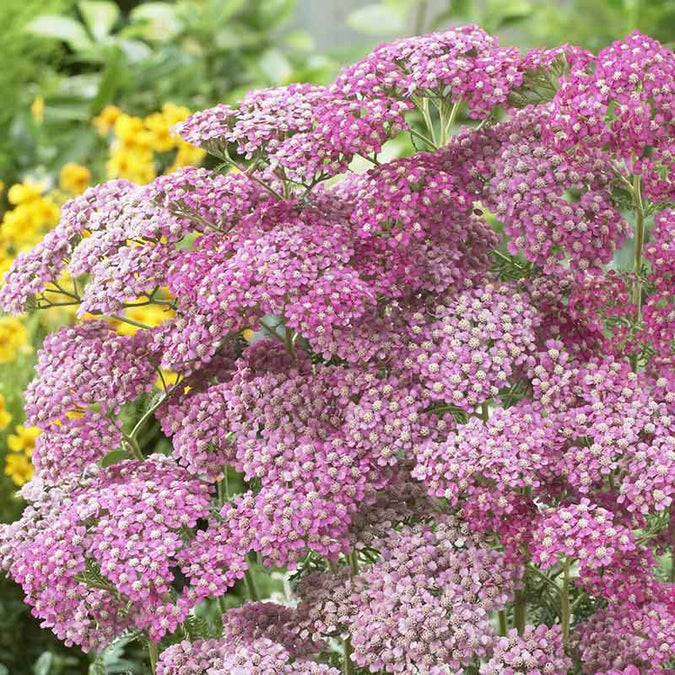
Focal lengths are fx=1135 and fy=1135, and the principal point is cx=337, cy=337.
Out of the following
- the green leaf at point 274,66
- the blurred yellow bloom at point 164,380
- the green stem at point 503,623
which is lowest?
the green stem at point 503,623

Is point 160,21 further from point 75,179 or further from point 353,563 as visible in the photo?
point 353,563

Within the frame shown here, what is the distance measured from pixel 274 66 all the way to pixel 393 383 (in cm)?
326

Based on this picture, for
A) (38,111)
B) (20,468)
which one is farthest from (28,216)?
(38,111)

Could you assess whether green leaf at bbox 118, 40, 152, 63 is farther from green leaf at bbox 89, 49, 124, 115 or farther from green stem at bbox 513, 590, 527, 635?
green stem at bbox 513, 590, 527, 635

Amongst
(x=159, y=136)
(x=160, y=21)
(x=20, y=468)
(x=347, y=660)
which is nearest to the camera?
(x=347, y=660)

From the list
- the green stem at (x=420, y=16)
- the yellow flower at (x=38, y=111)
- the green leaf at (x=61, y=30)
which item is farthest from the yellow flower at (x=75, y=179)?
the green stem at (x=420, y=16)

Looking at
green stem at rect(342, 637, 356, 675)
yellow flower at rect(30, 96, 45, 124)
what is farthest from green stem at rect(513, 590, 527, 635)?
yellow flower at rect(30, 96, 45, 124)

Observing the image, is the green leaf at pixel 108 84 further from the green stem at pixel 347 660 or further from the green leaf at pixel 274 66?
the green stem at pixel 347 660

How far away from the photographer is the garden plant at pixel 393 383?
1.01 metres

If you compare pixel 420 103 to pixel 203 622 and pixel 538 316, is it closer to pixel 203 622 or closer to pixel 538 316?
pixel 538 316

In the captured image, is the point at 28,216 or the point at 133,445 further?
the point at 28,216

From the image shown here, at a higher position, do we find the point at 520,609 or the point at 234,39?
the point at 234,39

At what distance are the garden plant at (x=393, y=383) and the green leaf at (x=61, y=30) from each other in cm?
324

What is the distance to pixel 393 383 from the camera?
3.47 ft
